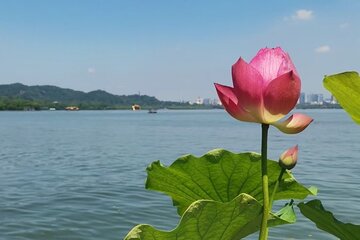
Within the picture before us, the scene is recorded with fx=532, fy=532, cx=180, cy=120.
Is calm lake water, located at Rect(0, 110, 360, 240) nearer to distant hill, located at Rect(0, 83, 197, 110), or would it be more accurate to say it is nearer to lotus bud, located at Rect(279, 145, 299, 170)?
lotus bud, located at Rect(279, 145, 299, 170)

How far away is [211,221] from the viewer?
75 cm

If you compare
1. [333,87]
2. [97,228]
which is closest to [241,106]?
[333,87]

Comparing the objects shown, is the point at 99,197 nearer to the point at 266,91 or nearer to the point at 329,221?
the point at 329,221

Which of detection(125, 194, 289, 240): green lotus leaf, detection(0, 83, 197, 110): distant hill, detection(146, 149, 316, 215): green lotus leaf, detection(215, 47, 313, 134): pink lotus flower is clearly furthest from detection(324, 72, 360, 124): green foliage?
A: detection(0, 83, 197, 110): distant hill

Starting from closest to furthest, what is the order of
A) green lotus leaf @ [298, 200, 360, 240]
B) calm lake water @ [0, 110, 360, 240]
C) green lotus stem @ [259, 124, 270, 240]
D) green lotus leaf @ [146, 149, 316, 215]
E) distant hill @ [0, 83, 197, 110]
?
green lotus stem @ [259, 124, 270, 240], green lotus leaf @ [298, 200, 360, 240], green lotus leaf @ [146, 149, 316, 215], calm lake water @ [0, 110, 360, 240], distant hill @ [0, 83, 197, 110]

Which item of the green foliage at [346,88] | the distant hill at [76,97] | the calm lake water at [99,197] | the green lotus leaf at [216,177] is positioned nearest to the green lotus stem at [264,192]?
the green foliage at [346,88]

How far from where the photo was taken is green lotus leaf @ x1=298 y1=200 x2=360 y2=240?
81cm

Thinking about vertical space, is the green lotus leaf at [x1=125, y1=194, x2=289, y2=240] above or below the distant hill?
below

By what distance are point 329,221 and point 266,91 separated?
0.86 ft

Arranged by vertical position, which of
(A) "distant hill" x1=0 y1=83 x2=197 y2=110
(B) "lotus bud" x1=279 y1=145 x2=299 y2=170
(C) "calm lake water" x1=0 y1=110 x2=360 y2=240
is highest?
(A) "distant hill" x1=0 y1=83 x2=197 y2=110

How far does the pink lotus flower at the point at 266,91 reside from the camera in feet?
2.30

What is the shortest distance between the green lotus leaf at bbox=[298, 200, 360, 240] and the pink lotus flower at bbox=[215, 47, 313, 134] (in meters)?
0.16

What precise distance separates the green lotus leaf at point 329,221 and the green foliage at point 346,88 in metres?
0.16

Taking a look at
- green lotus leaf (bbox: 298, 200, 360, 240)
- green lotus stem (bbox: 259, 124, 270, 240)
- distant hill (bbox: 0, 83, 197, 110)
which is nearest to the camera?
green lotus stem (bbox: 259, 124, 270, 240)
